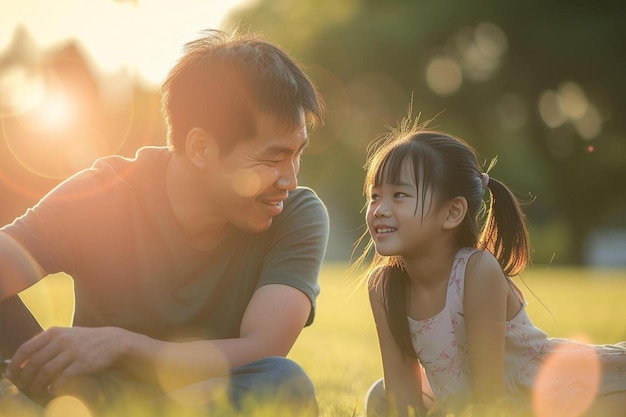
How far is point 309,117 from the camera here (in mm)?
4215

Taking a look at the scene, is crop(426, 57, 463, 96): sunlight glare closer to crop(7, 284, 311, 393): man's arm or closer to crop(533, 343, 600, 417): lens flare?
crop(533, 343, 600, 417): lens flare

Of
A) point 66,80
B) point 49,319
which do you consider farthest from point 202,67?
point 66,80

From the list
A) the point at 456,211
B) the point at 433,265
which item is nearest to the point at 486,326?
the point at 433,265

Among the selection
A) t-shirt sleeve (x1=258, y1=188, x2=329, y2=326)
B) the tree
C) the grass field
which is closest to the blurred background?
the tree

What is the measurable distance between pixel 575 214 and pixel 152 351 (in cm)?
2863

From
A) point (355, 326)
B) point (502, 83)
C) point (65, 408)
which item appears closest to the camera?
point (65, 408)

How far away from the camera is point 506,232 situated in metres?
4.28

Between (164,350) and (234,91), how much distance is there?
4.41 feet

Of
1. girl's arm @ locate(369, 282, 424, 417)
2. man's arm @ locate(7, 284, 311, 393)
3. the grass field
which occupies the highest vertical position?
man's arm @ locate(7, 284, 311, 393)

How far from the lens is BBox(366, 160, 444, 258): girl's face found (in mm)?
3998

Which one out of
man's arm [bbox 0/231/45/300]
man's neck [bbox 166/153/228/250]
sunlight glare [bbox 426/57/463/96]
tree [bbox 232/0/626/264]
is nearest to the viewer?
man's arm [bbox 0/231/45/300]

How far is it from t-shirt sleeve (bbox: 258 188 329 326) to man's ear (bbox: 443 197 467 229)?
0.65 meters

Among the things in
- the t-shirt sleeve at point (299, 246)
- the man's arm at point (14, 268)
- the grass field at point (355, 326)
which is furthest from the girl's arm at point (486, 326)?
the man's arm at point (14, 268)

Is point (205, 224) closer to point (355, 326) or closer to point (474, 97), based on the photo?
point (355, 326)
